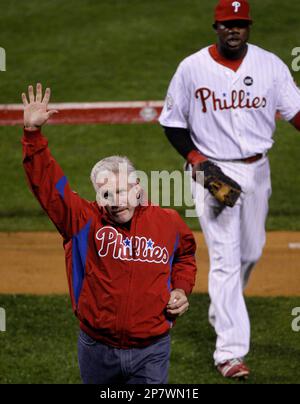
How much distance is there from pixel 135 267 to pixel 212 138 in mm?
2180

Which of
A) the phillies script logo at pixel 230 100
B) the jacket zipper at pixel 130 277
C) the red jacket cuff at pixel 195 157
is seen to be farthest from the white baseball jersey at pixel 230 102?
the jacket zipper at pixel 130 277

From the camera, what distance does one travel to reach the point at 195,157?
6652 millimetres

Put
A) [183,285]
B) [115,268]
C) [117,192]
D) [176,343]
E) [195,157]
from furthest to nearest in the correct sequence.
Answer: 1. [176,343]
2. [195,157]
3. [183,285]
4. [115,268]
5. [117,192]

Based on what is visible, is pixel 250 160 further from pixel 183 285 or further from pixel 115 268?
pixel 115 268

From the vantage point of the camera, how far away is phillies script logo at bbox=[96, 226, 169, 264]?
475 cm

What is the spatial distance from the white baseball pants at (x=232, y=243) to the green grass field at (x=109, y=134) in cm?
27

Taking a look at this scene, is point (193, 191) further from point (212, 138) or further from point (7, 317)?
point (7, 317)

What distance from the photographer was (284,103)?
22.5 feet

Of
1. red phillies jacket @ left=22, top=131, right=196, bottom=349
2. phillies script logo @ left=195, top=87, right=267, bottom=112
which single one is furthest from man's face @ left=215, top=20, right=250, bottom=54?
red phillies jacket @ left=22, top=131, right=196, bottom=349

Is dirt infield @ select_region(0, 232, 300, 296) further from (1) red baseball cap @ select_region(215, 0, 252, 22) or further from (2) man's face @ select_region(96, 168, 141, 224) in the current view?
(2) man's face @ select_region(96, 168, 141, 224)

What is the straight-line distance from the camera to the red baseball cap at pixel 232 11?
6.68m

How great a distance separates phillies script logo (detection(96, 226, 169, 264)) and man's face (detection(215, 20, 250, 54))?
235cm

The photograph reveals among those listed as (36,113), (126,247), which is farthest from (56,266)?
(36,113)

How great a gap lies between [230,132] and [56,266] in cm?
300
